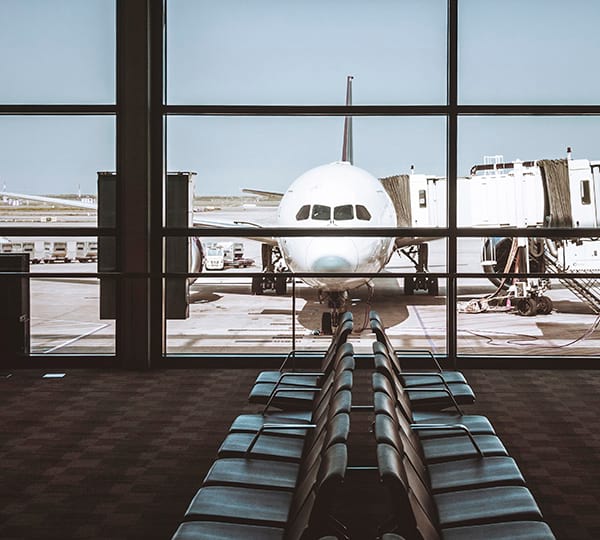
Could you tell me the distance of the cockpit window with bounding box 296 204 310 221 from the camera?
8617 mm

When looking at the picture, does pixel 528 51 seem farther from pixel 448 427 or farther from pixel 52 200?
pixel 448 427

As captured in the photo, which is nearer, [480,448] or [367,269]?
[480,448]

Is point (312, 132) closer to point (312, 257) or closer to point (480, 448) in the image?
point (312, 257)

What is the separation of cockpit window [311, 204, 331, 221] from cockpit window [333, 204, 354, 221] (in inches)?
2.7

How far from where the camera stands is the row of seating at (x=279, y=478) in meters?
2.42

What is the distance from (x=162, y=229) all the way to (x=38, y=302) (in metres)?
8.19

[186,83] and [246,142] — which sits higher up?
[186,83]

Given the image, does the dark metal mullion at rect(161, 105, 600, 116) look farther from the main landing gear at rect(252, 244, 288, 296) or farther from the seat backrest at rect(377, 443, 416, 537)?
the seat backrest at rect(377, 443, 416, 537)

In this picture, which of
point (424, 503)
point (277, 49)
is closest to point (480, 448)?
point (424, 503)

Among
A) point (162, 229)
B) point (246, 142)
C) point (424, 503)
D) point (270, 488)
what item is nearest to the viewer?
point (424, 503)

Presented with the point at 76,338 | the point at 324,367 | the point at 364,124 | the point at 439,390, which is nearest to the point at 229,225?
the point at 364,124

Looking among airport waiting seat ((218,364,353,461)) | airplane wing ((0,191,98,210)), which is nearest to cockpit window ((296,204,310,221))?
airplane wing ((0,191,98,210))

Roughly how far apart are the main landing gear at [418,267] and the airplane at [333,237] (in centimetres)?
1

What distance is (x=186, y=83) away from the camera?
8.00 meters
